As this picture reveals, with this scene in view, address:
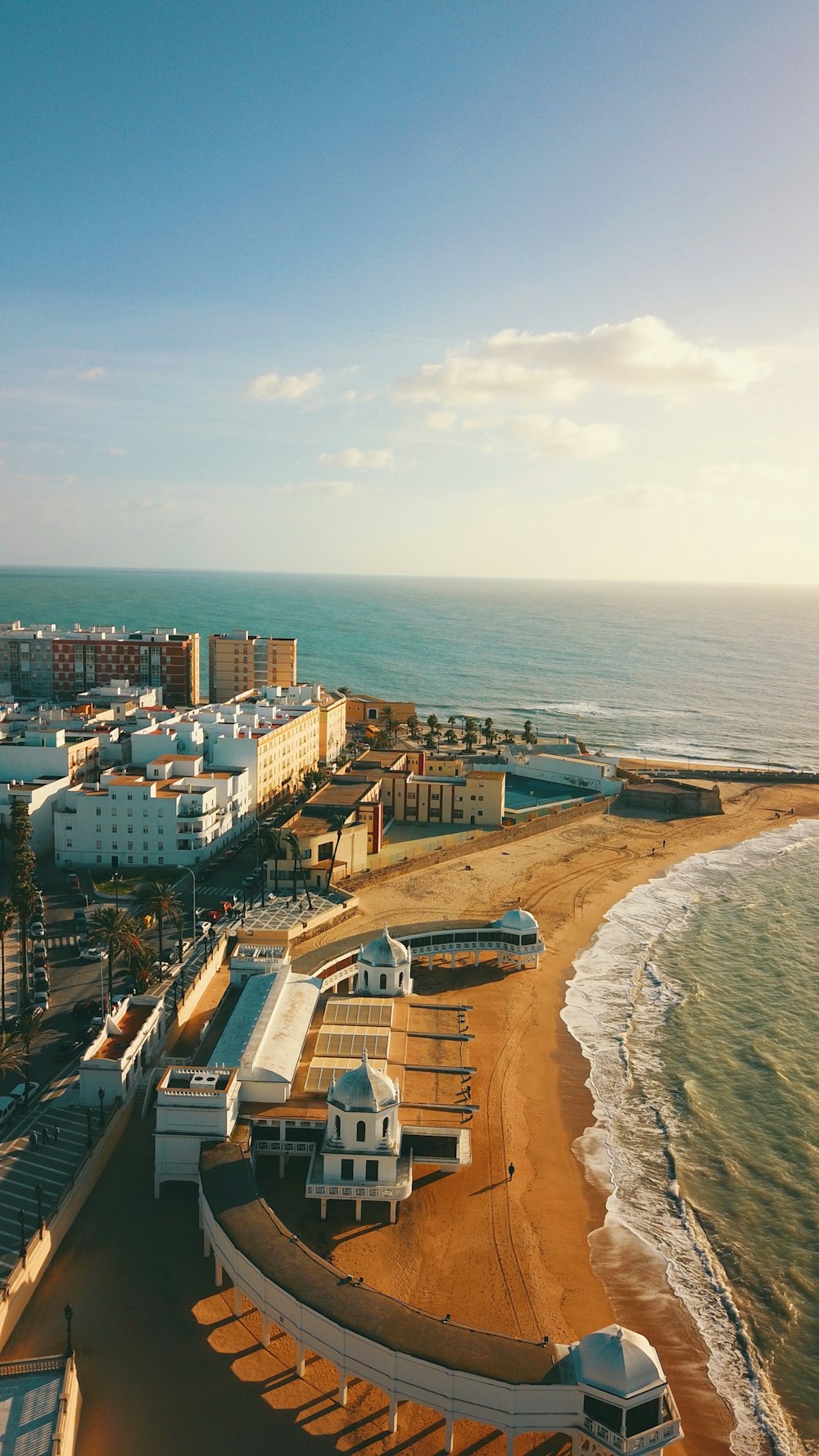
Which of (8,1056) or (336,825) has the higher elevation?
(336,825)

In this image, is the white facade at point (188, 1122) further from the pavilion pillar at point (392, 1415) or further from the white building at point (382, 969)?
the white building at point (382, 969)

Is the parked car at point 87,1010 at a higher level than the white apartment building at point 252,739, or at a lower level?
lower

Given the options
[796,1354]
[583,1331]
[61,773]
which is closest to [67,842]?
[61,773]

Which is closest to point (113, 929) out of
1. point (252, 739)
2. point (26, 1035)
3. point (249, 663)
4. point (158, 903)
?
point (158, 903)

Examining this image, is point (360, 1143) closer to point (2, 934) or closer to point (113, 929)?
point (113, 929)

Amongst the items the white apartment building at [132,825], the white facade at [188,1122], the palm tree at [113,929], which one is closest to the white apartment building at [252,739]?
the white apartment building at [132,825]

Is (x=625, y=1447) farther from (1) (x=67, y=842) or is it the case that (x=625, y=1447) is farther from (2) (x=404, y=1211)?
(1) (x=67, y=842)
